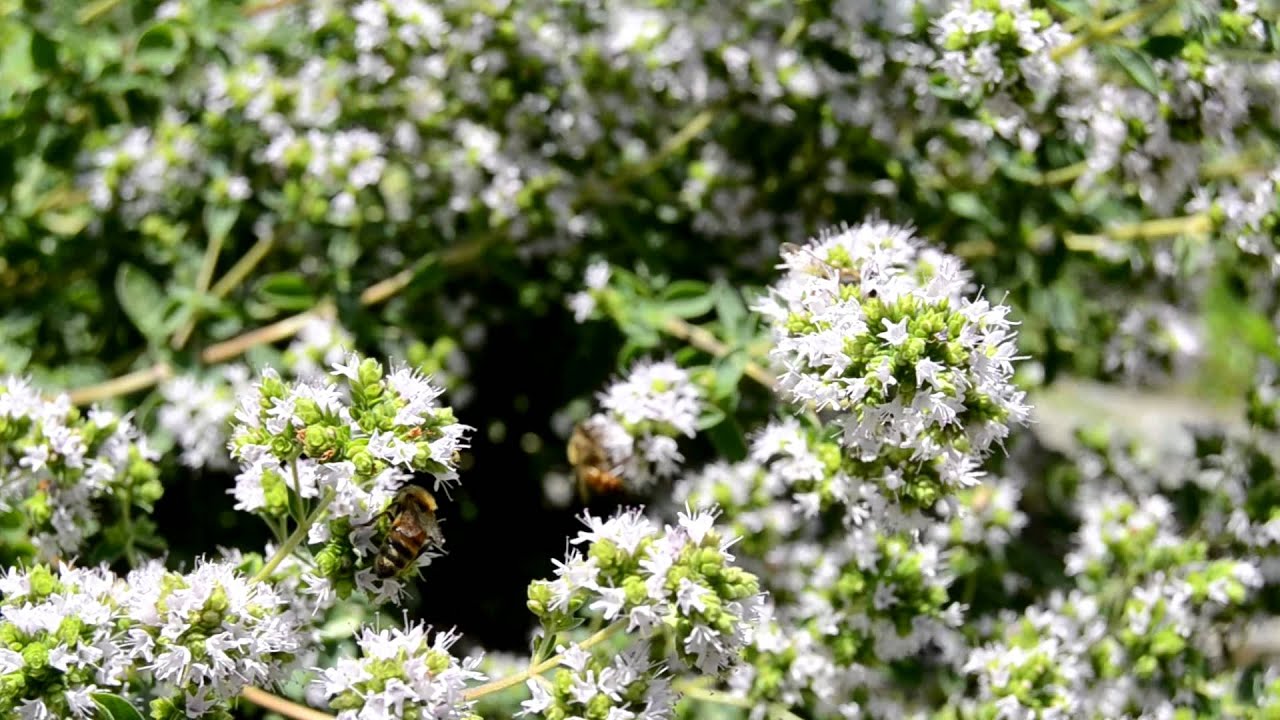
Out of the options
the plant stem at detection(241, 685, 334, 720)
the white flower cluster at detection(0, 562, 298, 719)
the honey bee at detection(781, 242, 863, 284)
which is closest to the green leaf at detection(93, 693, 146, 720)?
the white flower cluster at detection(0, 562, 298, 719)

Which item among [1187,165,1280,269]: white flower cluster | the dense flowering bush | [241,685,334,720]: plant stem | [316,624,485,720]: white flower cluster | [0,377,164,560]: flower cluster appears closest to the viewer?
[316,624,485,720]: white flower cluster

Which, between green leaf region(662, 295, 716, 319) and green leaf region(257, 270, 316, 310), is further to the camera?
green leaf region(257, 270, 316, 310)

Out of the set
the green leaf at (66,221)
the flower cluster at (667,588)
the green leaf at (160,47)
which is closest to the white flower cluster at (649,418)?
the flower cluster at (667,588)

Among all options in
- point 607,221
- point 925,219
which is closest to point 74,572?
point 607,221

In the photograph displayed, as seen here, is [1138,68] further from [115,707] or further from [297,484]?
[115,707]

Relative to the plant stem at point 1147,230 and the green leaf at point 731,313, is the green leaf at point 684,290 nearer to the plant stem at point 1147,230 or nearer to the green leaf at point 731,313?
the green leaf at point 731,313

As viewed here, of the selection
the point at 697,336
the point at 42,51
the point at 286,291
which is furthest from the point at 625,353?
the point at 42,51

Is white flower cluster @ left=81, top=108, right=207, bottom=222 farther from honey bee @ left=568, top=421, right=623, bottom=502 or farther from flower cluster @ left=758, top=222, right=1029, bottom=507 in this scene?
flower cluster @ left=758, top=222, right=1029, bottom=507
